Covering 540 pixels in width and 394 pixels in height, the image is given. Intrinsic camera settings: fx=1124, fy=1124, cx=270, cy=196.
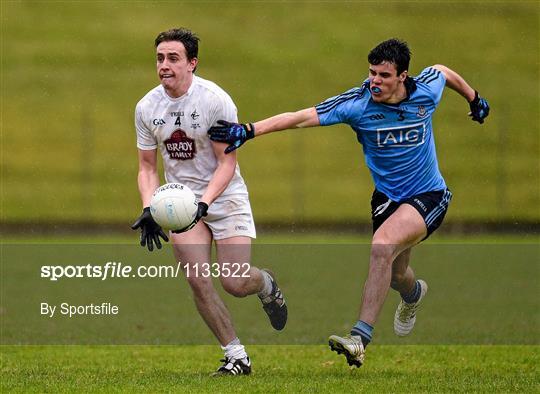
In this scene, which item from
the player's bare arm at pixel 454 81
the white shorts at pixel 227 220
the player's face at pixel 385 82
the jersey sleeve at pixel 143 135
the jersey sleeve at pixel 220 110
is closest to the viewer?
the player's face at pixel 385 82

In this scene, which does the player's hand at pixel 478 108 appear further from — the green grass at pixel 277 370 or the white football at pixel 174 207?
the white football at pixel 174 207

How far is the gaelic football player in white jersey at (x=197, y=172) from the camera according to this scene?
8.61 m

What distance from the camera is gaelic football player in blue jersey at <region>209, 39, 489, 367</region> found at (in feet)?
27.5

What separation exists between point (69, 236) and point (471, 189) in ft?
38.5

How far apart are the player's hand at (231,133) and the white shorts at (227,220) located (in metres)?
0.62

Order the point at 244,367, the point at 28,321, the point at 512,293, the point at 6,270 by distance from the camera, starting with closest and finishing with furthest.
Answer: the point at 244,367
the point at 28,321
the point at 512,293
the point at 6,270

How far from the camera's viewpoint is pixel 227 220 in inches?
354

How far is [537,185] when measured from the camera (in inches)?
1268

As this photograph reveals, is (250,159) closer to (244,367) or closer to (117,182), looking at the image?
(117,182)

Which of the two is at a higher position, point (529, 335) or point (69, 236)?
point (529, 335)

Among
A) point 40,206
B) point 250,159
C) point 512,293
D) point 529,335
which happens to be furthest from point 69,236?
point 529,335

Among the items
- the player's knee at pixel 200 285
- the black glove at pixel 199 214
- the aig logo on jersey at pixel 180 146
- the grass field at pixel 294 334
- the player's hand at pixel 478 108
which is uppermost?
the player's hand at pixel 478 108

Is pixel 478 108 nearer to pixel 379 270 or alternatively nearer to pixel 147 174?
pixel 379 270

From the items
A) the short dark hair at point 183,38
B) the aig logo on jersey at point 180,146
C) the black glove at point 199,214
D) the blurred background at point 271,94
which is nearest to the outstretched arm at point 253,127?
the aig logo on jersey at point 180,146
